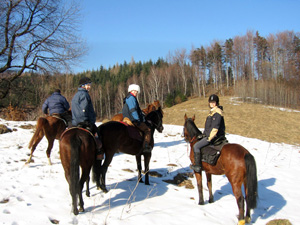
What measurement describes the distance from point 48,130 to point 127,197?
4062 millimetres

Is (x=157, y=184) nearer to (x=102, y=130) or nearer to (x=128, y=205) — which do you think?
(x=128, y=205)

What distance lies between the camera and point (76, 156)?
3.96 metres

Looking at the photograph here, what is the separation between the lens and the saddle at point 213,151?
509cm

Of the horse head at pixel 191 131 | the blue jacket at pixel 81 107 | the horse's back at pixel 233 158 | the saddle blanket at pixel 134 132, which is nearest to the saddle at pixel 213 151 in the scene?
the horse's back at pixel 233 158

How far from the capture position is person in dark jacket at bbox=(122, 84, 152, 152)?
610 cm

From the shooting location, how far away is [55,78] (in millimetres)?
18219

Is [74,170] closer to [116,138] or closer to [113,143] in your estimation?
[113,143]

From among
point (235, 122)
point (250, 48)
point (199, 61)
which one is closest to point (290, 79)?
point (250, 48)

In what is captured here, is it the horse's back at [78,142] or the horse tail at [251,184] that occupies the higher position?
the horse's back at [78,142]

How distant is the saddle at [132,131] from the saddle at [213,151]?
1.86 metres

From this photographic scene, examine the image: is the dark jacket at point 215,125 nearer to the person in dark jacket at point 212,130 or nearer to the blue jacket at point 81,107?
the person in dark jacket at point 212,130

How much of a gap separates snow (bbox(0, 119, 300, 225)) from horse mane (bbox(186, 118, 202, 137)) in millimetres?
564

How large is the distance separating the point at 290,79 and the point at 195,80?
23793 millimetres

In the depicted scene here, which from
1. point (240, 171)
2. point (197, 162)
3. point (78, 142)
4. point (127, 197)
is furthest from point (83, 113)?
point (240, 171)
